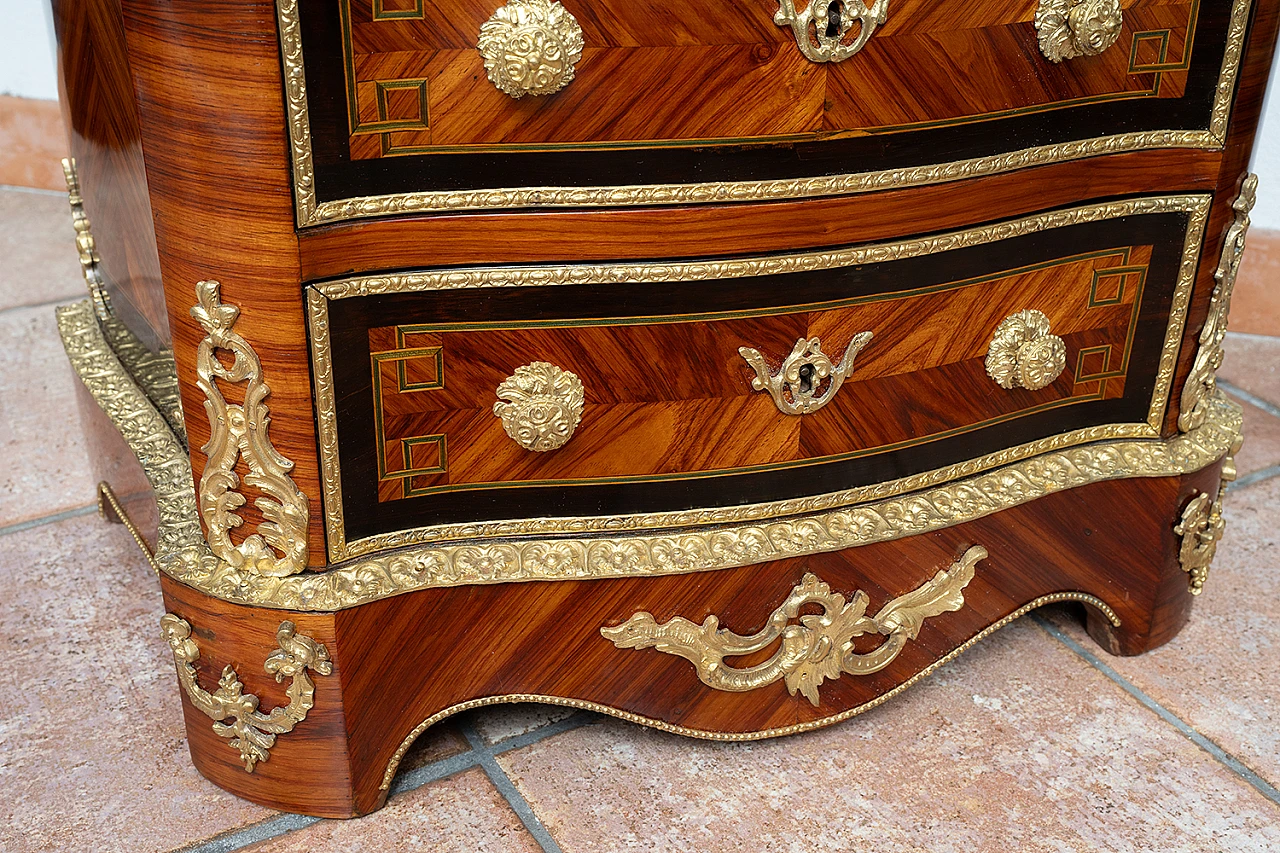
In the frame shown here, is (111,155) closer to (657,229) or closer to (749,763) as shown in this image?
(657,229)

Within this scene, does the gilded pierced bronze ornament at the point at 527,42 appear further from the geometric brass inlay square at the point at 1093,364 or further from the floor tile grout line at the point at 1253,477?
A: the floor tile grout line at the point at 1253,477

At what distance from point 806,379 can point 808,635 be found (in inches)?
11.8

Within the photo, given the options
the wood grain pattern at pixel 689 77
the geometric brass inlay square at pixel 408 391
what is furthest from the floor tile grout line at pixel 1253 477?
the geometric brass inlay square at pixel 408 391

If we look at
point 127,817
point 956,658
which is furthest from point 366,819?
point 956,658

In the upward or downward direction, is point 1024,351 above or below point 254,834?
above

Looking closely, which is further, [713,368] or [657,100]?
[713,368]

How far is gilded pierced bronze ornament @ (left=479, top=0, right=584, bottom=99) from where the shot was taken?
1.08m

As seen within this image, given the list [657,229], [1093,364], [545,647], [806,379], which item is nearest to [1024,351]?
[1093,364]

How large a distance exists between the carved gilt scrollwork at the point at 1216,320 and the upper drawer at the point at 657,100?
0.96 feet

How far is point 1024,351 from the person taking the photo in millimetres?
1395

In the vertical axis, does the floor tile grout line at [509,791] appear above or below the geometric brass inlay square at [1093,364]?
below

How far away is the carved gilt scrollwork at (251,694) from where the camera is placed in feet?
4.12

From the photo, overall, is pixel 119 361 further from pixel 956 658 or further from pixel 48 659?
pixel 956 658

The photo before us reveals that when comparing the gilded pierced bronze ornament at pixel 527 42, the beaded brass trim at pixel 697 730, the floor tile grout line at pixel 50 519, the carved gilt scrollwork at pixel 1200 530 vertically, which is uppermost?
the gilded pierced bronze ornament at pixel 527 42
